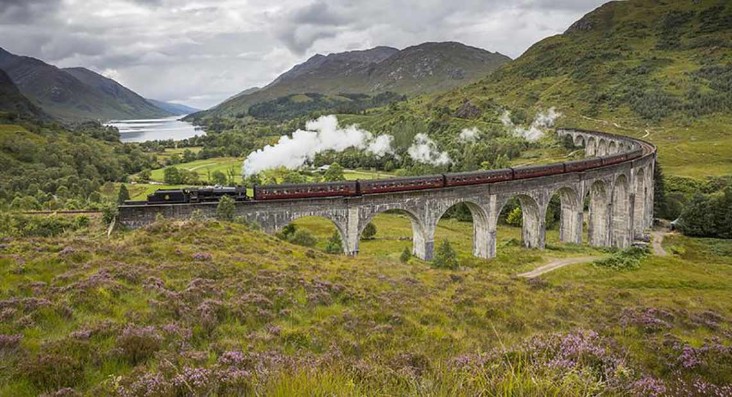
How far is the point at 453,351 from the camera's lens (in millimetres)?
9273

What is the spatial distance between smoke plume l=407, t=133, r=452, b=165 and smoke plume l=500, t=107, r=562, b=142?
83.3ft

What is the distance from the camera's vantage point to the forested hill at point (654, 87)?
100688 mm

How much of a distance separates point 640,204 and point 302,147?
49.6m

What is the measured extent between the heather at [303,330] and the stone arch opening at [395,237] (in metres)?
12.9

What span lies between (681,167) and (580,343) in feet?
314

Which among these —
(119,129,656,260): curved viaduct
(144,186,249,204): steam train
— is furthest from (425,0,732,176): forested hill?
(144,186,249,204): steam train

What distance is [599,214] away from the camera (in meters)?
51.9

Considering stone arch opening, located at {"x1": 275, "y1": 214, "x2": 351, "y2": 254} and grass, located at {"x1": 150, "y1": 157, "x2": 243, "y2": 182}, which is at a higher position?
grass, located at {"x1": 150, "y1": 157, "x2": 243, "y2": 182}

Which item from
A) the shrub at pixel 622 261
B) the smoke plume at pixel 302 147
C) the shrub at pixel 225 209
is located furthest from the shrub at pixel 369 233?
the shrub at pixel 225 209

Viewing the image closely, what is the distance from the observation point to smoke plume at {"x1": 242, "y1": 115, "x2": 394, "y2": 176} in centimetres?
5800

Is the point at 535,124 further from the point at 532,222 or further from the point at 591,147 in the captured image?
the point at 532,222

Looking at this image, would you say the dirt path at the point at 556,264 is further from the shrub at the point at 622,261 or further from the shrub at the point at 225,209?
the shrub at the point at 225,209

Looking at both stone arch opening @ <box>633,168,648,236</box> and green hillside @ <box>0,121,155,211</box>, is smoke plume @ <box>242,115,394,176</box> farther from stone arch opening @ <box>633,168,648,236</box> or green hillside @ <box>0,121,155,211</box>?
stone arch opening @ <box>633,168,648,236</box>

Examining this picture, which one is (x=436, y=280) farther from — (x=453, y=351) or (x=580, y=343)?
(x=580, y=343)
